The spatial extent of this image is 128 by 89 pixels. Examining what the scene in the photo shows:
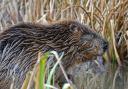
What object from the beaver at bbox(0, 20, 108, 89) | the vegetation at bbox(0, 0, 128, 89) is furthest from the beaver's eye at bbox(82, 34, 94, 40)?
the vegetation at bbox(0, 0, 128, 89)

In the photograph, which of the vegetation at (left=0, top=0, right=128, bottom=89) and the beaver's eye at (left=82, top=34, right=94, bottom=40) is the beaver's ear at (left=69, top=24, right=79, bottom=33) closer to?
the beaver's eye at (left=82, top=34, right=94, bottom=40)

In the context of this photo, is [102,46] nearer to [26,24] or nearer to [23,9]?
[26,24]

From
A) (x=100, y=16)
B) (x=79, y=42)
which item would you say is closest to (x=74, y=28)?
(x=79, y=42)

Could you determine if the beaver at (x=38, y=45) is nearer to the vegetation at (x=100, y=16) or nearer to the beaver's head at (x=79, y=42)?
the beaver's head at (x=79, y=42)

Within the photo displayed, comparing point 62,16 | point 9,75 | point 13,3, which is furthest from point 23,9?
point 9,75

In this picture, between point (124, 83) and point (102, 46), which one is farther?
point (124, 83)

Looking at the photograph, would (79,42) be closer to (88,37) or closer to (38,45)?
(88,37)
